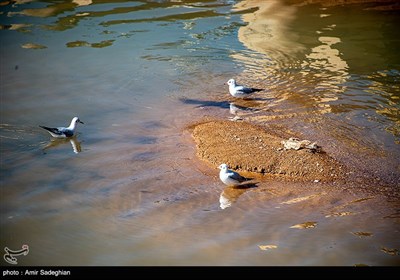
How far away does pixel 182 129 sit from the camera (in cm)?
951

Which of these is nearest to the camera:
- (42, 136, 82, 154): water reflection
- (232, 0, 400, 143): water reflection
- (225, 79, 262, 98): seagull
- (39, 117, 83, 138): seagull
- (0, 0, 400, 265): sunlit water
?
(0, 0, 400, 265): sunlit water

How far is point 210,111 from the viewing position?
10.5 m

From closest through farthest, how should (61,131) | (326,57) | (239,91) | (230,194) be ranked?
(230,194) → (61,131) → (239,91) → (326,57)

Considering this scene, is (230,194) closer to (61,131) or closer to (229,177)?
(229,177)

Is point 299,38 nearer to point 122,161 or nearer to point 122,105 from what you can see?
point 122,105

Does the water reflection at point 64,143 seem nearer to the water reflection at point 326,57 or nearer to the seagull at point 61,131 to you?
the seagull at point 61,131

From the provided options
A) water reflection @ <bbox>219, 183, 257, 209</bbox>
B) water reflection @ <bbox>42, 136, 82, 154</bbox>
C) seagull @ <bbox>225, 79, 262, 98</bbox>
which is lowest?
water reflection @ <bbox>219, 183, 257, 209</bbox>

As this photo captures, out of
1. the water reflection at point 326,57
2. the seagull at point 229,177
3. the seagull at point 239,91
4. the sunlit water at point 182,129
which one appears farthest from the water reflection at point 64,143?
the water reflection at point 326,57

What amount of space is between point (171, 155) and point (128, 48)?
760 cm

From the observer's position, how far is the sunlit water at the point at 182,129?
6.02 meters

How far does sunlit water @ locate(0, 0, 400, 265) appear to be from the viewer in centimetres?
602

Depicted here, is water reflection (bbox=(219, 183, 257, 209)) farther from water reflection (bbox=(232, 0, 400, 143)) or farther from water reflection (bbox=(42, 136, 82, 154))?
→ water reflection (bbox=(232, 0, 400, 143))

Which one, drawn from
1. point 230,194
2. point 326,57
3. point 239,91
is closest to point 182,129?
point 239,91

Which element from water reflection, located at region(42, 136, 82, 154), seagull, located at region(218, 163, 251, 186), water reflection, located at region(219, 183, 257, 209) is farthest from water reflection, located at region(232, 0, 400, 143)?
water reflection, located at region(42, 136, 82, 154)
